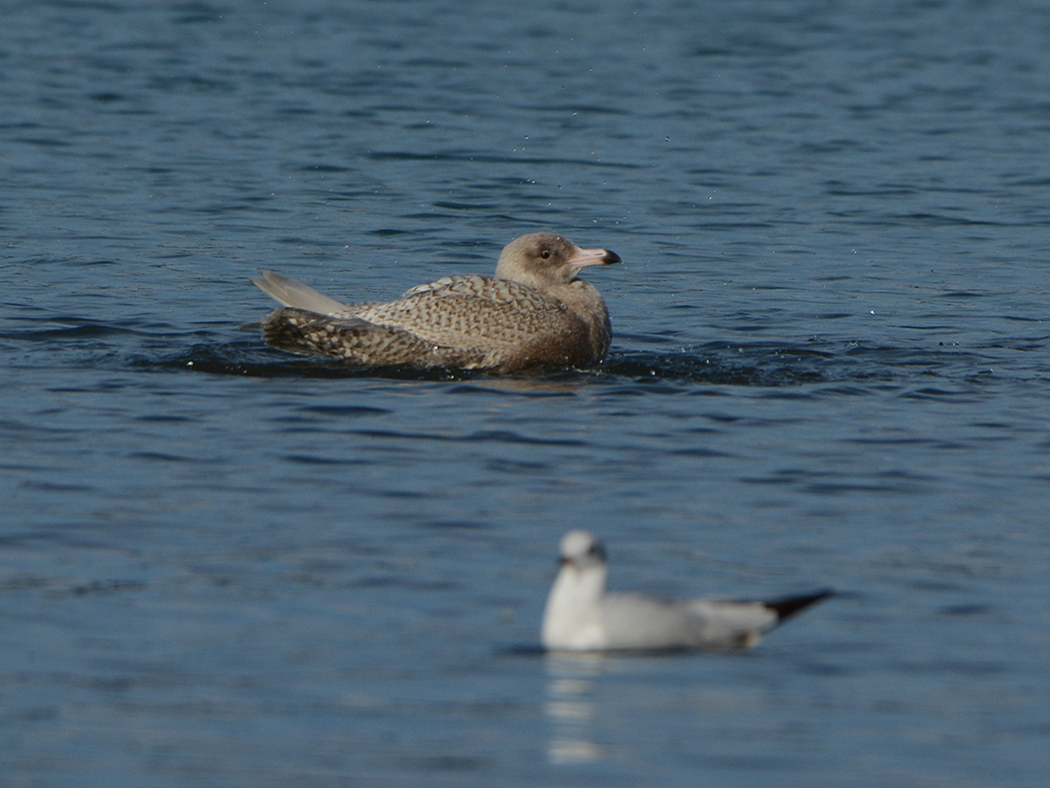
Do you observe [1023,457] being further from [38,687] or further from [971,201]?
[971,201]

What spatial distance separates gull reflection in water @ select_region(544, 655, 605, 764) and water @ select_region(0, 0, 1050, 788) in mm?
19

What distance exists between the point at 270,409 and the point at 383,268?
5086 millimetres

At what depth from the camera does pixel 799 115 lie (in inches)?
922

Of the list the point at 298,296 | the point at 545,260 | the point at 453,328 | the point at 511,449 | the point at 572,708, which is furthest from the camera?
the point at 545,260

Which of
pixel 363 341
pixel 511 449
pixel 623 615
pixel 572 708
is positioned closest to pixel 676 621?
pixel 623 615

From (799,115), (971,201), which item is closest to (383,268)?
(971,201)

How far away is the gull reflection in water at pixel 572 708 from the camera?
5961mm

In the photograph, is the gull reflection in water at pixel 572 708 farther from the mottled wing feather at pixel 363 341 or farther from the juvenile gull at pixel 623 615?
the mottled wing feather at pixel 363 341

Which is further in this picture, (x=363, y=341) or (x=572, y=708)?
(x=363, y=341)

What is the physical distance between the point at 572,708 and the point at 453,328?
5731 millimetres

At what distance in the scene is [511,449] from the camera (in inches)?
387

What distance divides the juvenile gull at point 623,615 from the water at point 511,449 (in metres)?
0.10

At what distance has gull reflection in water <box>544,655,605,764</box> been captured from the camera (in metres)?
5.96

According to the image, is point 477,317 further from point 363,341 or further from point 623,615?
point 623,615
